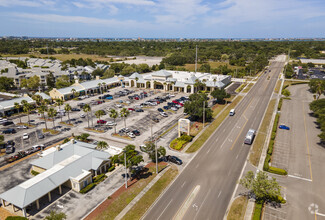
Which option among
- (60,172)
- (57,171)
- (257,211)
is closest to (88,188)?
(60,172)

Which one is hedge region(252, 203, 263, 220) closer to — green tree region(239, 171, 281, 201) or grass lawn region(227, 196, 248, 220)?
green tree region(239, 171, 281, 201)

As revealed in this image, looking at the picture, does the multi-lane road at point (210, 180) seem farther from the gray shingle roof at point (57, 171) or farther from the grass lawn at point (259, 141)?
the gray shingle roof at point (57, 171)

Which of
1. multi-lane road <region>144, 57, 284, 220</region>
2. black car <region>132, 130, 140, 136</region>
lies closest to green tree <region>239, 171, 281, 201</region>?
multi-lane road <region>144, 57, 284, 220</region>

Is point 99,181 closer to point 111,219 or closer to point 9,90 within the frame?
point 111,219

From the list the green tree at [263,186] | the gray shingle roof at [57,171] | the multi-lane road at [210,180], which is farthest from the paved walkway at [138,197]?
the green tree at [263,186]

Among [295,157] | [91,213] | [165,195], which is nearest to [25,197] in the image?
[91,213]
